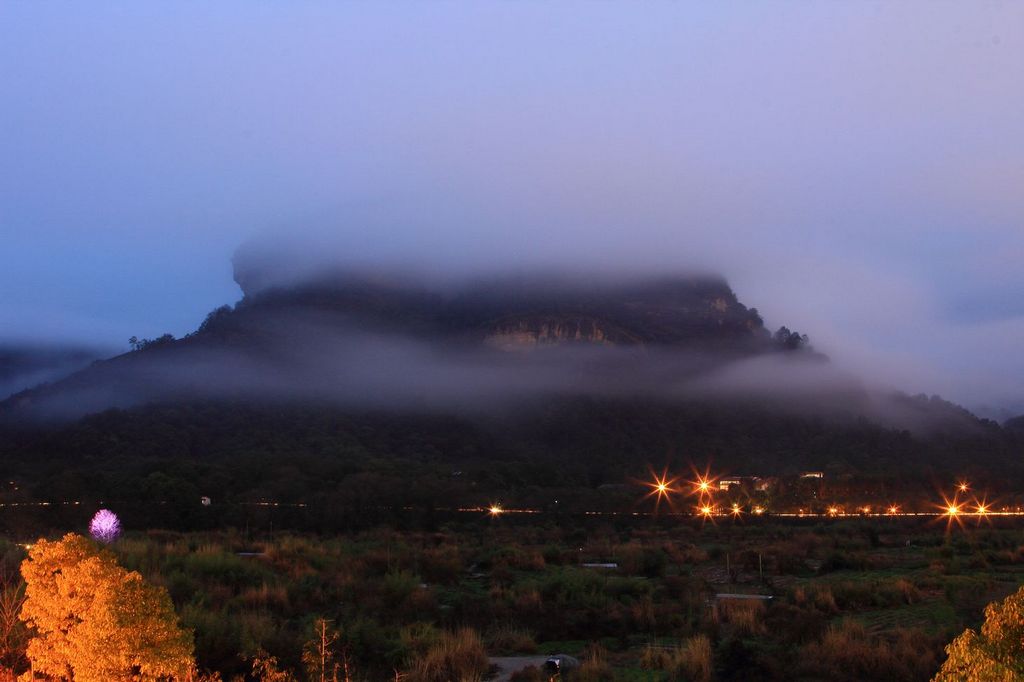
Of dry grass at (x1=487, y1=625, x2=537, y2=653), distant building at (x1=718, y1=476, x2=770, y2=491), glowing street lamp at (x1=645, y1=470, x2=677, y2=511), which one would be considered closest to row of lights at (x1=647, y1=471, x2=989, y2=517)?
glowing street lamp at (x1=645, y1=470, x2=677, y2=511)

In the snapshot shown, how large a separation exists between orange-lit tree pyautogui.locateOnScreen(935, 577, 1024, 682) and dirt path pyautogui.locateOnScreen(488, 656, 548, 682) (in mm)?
7492

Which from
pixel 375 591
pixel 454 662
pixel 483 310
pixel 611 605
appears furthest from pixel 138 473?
pixel 483 310

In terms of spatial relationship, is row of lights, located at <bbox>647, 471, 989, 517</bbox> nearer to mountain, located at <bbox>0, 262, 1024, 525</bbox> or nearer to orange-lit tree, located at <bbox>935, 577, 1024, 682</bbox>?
mountain, located at <bbox>0, 262, 1024, 525</bbox>

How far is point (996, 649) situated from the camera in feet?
14.2

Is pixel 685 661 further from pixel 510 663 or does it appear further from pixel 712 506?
pixel 712 506

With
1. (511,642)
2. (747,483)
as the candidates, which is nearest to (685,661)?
(511,642)

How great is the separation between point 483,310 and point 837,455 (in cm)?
6448

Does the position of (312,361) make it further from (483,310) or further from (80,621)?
(80,621)

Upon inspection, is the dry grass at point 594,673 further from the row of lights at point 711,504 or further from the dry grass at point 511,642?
the row of lights at point 711,504

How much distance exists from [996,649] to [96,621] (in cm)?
634

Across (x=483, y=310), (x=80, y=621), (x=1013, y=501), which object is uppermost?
(x=483, y=310)

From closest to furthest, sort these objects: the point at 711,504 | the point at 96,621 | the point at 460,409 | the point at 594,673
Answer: the point at 96,621 < the point at 594,673 < the point at 711,504 < the point at 460,409

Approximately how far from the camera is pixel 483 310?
458 ft

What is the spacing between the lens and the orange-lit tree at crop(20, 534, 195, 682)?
6.89 metres
